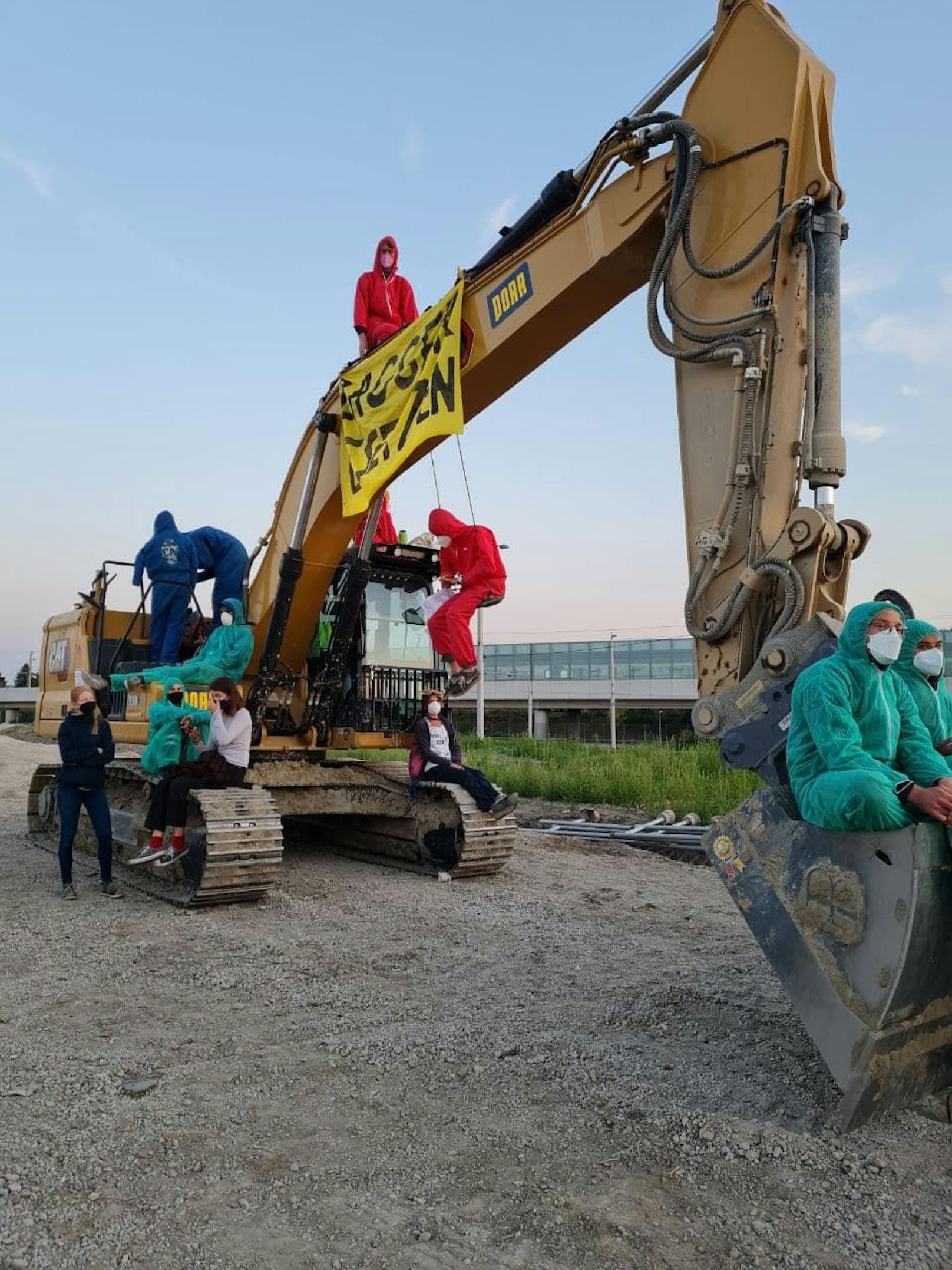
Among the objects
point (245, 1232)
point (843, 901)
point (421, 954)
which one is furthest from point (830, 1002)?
point (421, 954)

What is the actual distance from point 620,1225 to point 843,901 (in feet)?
4.00

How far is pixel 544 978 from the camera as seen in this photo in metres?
5.04

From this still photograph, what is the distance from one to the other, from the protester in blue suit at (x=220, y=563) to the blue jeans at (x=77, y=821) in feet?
6.00

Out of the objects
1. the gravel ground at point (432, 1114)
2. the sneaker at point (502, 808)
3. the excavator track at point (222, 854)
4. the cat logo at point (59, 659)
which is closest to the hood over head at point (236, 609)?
the excavator track at point (222, 854)

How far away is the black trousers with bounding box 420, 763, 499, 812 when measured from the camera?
812 cm

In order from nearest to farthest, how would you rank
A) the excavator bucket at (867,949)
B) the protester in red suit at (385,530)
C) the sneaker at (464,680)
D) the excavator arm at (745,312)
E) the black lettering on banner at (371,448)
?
the excavator bucket at (867,949), the excavator arm at (745,312), the black lettering on banner at (371,448), the sneaker at (464,680), the protester in red suit at (385,530)

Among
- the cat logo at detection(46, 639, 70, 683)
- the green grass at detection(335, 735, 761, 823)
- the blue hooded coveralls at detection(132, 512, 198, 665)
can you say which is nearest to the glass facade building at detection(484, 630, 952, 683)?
the green grass at detection(335, 735, 761, 823)

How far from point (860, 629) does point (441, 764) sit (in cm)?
519

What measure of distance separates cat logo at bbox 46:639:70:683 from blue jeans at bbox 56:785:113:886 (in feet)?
8.66

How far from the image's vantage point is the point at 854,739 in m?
3.22

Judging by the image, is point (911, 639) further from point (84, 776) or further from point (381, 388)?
point (84, 776)

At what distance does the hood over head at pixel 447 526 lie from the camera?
7.27m

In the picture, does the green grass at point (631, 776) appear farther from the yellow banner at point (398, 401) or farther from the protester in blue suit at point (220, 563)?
the yellow banner at point (398, 401)

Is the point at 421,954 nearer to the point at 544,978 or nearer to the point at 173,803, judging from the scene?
the point at 544,978
